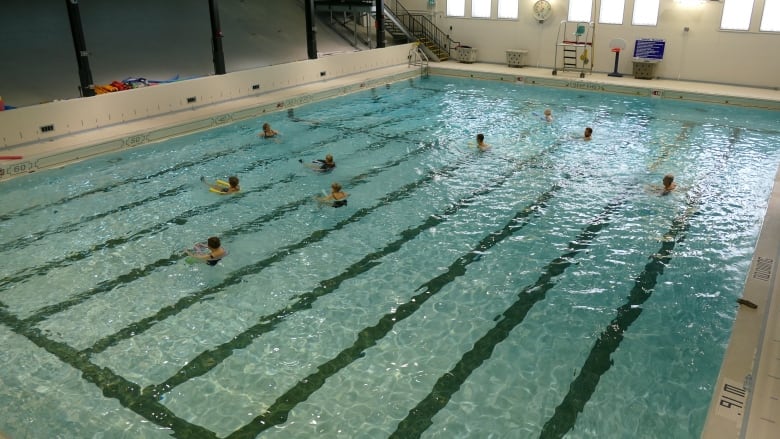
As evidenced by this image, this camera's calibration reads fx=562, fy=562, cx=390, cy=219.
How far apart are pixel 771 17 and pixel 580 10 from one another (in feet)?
15.0

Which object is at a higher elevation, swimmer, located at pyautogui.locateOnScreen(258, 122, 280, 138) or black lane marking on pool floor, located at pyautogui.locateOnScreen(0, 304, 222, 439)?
swimmer, located at pyautogui.locateOnScreen(258, 122, 280, 138)

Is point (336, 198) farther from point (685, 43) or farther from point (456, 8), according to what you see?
point (456, 8)

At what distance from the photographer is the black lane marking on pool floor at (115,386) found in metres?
3.82

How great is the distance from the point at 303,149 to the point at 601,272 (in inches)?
228

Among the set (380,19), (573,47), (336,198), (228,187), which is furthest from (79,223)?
(573,47)

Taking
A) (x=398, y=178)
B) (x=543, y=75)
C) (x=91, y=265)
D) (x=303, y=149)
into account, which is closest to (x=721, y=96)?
(x=543, y=75)

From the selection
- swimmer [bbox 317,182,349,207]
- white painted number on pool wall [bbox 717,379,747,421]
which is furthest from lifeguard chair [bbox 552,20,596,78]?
white painted number on pool wall [bbox 717,379,747,421]

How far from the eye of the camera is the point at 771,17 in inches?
509

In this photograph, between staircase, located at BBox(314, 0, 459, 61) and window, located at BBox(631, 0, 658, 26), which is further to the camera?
staircase, located at BBox(314, 0, 459, 61)

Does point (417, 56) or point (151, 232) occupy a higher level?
point (417, 56)

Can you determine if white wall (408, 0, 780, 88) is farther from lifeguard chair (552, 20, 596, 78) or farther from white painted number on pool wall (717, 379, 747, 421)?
white painted number on pool wall (717, 379, 747, 421)

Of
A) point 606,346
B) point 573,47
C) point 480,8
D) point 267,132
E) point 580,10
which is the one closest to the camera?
point 606,346

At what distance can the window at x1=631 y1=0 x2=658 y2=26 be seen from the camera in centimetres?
1439

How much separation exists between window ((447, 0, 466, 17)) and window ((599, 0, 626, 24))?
4377 millimetres
